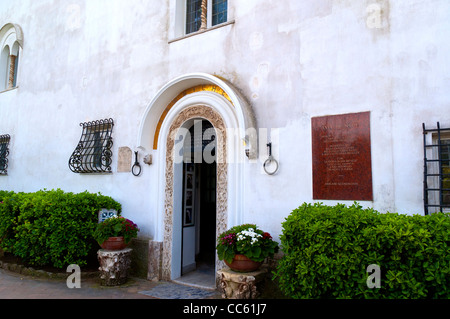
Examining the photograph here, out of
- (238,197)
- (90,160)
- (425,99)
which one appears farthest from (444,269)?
(90,160)

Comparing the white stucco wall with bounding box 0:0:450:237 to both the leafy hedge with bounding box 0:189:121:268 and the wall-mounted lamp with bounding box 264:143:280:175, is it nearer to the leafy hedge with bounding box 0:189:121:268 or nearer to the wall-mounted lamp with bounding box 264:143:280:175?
the wall-mounted lamp with bounding box 264:143:280:175

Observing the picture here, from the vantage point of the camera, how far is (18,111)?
9.89m

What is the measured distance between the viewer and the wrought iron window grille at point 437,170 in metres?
3.92

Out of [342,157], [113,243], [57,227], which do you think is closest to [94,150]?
[57,227]

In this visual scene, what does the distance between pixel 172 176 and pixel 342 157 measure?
313 centimetres

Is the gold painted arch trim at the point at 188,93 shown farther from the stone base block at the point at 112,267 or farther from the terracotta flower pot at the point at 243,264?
the terracotta flower pot at the point at 243,264

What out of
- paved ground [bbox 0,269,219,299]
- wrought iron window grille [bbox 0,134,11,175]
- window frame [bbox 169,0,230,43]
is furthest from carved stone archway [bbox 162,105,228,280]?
wrought iron window grille [bbox 0,134,11,175]

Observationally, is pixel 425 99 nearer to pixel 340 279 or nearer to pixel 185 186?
pixel 340 279

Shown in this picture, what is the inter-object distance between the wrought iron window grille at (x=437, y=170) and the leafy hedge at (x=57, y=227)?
5.41 meters

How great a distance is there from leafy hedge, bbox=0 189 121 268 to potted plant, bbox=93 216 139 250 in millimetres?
577

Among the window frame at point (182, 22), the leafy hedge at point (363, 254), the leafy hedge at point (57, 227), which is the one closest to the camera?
the leafy hedge at point (363, 254)

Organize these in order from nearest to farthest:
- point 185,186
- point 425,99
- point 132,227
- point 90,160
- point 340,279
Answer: point 340,279
point 425,99
point 132,227
point 185,186
point 90,160

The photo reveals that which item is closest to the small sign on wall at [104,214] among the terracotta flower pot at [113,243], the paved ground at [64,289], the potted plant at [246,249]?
the terracotta flower pot at [113,243]

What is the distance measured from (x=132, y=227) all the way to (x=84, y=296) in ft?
4.34
